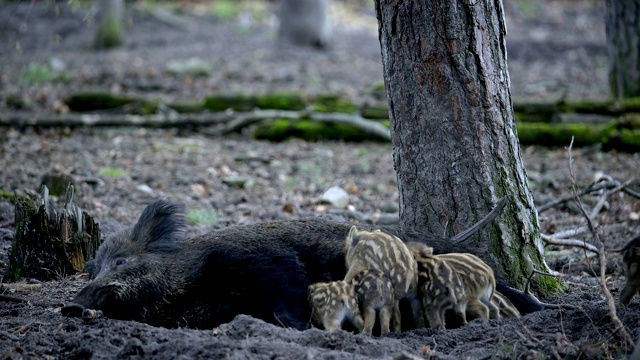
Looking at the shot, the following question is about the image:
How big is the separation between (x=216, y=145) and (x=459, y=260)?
816 centimetres

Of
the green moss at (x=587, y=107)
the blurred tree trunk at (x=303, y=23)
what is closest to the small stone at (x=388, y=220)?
the green moss at (x=587, y=107)

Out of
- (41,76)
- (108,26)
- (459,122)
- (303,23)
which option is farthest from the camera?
(303,23)

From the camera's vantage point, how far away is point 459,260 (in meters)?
5.32

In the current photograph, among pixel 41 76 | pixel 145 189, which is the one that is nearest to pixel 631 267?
pixel 145 189

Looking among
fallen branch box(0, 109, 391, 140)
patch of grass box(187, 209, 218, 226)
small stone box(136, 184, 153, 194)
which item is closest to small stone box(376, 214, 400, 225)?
patch of grass box(187, 209, 218, 226)

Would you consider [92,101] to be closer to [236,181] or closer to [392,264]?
[236,181]

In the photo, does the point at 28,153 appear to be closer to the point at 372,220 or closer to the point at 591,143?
the point at 372,220

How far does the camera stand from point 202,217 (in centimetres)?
869

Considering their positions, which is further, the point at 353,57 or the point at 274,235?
the point at 353,57

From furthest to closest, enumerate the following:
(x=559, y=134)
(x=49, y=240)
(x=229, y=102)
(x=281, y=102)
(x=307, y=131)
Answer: (x=229, y=102), (x=281, y=102), (x=307, y=131), (x=559, y=134), (x=49, y=240)

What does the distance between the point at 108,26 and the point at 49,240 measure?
1661cm

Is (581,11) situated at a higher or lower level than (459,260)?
higher

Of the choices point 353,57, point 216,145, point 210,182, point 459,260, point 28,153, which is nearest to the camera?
point 459,260

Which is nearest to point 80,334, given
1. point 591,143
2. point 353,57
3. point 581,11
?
point 591,143
